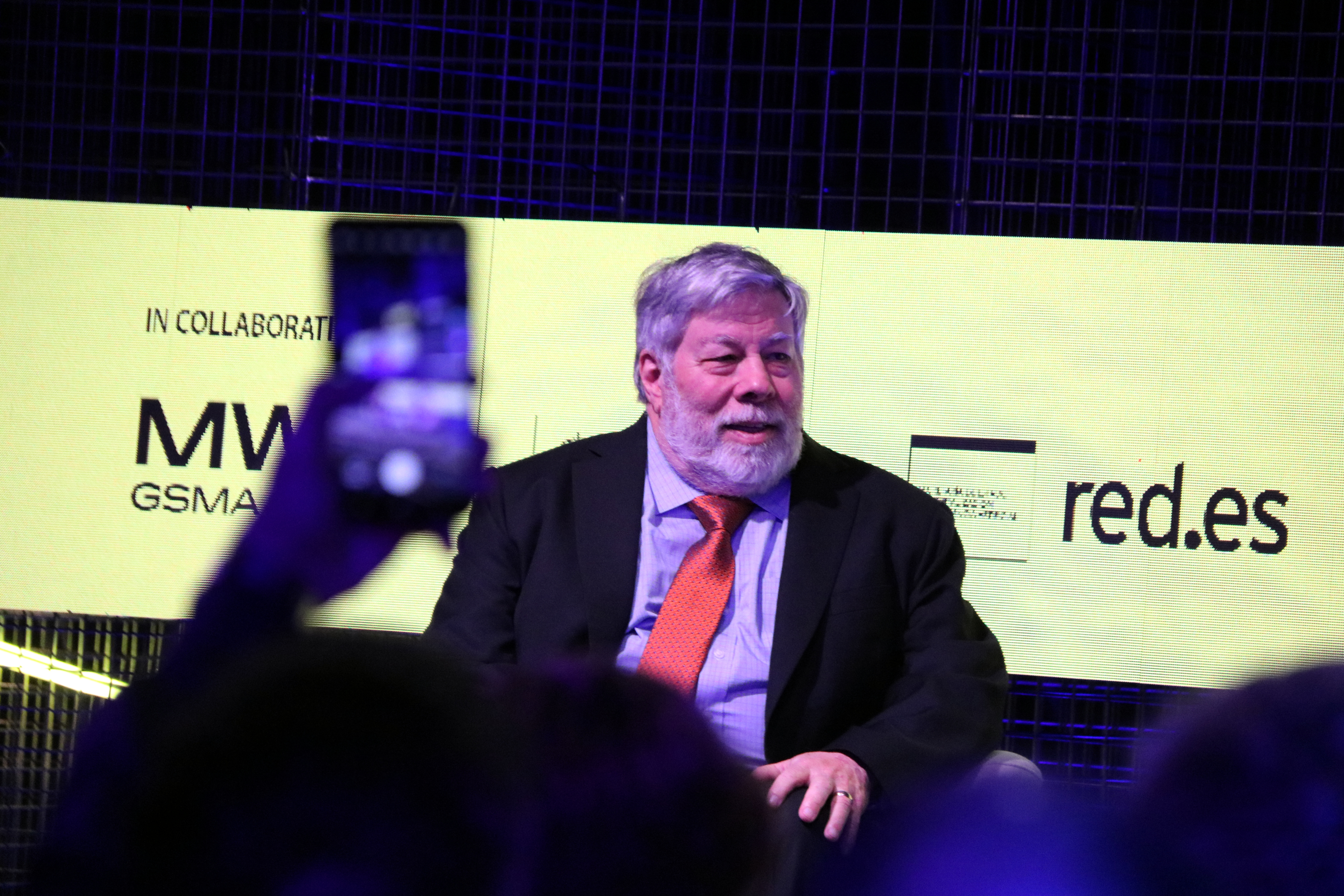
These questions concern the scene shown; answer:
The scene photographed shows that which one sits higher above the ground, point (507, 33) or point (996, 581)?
point (507, 33)

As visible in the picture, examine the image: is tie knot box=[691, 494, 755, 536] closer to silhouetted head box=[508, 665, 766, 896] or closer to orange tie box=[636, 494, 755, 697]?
orange tie box=[636, 494, 755, 697]

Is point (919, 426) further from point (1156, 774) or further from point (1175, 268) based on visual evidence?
point (1156, 774)

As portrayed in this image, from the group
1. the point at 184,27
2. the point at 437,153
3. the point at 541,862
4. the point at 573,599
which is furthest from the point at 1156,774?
the point at 184,27

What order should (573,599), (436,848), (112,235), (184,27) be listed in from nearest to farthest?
(436,848) < (573,599) < (112,235) < (184,27)

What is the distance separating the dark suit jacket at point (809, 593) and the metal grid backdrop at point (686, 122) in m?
0.93

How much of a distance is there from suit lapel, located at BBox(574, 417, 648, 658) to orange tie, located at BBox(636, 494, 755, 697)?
56mm

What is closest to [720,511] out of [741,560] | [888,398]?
[741,560]

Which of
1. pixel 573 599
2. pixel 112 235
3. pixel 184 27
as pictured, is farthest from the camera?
pixel 184 27

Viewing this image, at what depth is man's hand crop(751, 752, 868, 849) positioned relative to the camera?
56.6 inches

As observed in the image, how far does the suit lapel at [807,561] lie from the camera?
1860 mm

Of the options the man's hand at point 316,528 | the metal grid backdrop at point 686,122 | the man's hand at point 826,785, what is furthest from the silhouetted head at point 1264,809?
the metal grid backdrop at point 686,122

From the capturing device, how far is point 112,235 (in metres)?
2.91

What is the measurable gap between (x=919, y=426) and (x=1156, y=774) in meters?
2.30

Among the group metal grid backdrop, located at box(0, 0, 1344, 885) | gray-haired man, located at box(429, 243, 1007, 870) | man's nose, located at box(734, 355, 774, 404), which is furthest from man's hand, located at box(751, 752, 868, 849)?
metal grid backdrop, located at box(0, 0, 1344, 885)
